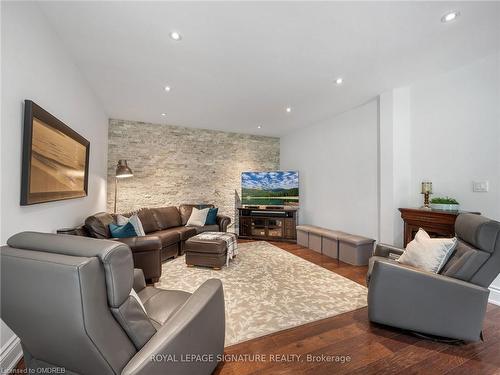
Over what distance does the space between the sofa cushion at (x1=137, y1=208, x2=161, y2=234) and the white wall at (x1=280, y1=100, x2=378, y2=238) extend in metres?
3.47

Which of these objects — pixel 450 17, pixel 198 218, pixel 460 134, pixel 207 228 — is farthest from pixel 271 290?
pixel 450 17

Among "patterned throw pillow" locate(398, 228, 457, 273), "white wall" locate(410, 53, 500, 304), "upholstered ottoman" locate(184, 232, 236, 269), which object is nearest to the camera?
"patterned throw pillow" locate(398, 228, 457, 273)

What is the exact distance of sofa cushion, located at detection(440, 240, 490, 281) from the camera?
1737mm

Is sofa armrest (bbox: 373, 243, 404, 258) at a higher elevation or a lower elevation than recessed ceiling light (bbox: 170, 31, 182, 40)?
lower

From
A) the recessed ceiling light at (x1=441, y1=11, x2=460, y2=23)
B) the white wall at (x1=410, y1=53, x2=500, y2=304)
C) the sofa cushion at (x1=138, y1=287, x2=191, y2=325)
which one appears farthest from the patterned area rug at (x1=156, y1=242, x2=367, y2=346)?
the recessed ceiling light at (x1=441, y1=11, x2=460, y2=23)

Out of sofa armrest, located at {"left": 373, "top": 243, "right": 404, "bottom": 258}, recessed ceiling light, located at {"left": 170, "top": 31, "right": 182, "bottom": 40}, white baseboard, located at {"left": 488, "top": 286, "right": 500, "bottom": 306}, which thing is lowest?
white baseboard, located at {"left": 488, "top": 286, "right": 500, "bottom": 306}

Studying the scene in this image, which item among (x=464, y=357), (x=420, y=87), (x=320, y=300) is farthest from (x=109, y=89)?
(x=464, y=357)

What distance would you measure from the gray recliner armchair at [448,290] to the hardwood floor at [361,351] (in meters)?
0.12

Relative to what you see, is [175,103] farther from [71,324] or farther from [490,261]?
[490,261]

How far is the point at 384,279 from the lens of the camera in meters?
1.88

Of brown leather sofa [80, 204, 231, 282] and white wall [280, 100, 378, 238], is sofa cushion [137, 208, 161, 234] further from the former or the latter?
white wall [280, 100, 378, 238]

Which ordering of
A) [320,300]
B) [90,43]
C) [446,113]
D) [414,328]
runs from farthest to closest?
[446,113] → [320,300] → [90,43] → [414,328]

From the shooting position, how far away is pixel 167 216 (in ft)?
15.4

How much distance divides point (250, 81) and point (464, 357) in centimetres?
348
